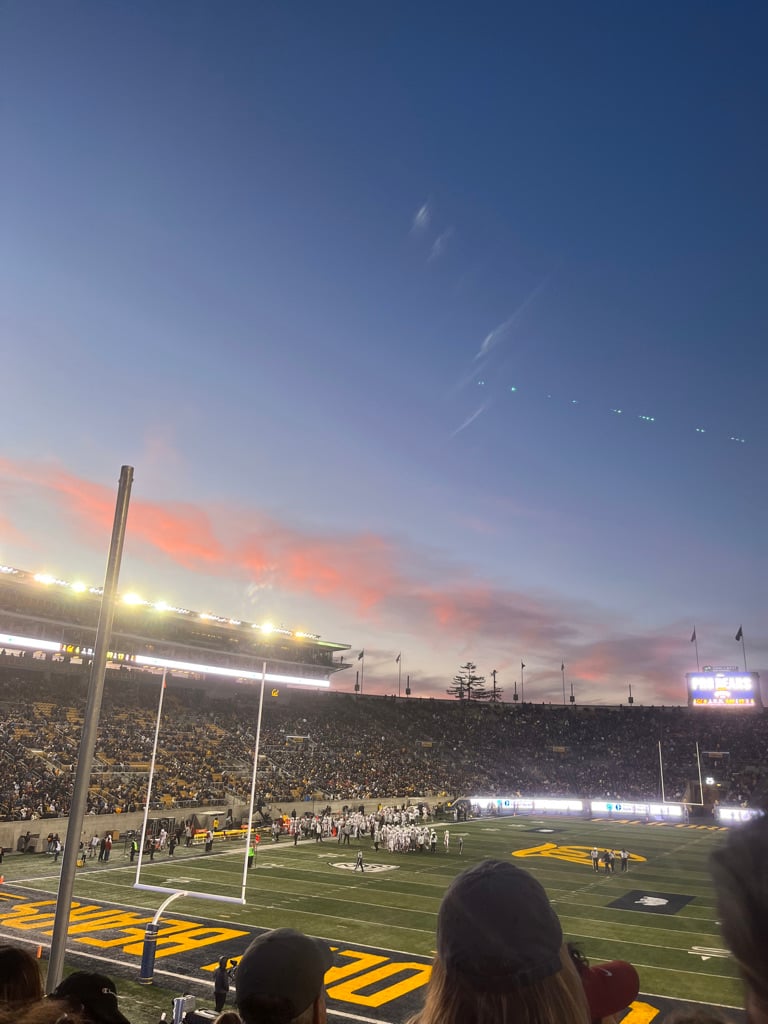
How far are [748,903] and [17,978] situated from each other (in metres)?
2.70

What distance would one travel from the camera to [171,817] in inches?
1458

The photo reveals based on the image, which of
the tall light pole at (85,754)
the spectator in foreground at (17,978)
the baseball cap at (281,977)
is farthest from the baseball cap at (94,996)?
the tall light pole at (85,754)

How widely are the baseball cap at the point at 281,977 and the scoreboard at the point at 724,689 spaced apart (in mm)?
67128

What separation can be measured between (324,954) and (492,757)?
78423mm

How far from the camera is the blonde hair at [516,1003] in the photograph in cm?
164

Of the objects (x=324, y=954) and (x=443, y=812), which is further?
(x=443, y=812)

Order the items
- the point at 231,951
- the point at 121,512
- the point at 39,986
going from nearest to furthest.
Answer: the point at 39,986, the point at 121,512, the point at 231,951

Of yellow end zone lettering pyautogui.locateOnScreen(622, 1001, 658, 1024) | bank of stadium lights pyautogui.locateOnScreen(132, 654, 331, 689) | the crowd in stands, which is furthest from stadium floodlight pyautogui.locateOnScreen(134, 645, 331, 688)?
yellow end zone lettering pyautogui.locateOnScreen(622, 1001, 658, 1024)

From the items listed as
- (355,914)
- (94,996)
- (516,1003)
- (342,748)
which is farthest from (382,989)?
(342,748)

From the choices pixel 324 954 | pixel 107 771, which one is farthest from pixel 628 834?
pixel 324 954

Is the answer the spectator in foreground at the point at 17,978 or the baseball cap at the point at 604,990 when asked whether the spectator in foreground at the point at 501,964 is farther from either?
the spectator in foreground at the point at 17,978

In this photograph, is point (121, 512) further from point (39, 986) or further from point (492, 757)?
point (492, 757)

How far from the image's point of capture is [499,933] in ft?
5.54

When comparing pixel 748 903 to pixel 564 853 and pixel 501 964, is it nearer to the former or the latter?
pixel 501 964
